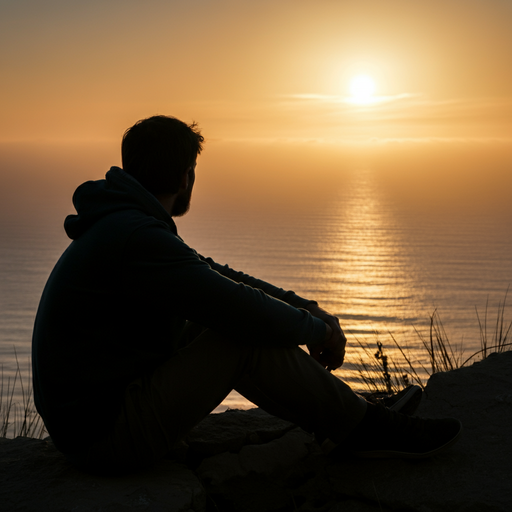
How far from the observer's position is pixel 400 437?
70.0 inches

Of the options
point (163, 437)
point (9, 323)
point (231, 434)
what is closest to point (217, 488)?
point (231, 434)

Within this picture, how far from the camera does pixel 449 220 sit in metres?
Answer: 92.9

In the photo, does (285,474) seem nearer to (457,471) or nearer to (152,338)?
(457,471)

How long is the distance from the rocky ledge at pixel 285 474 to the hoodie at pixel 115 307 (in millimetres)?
214

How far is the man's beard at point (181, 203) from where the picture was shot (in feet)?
5.80

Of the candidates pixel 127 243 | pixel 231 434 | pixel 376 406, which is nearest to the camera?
pixel 127 243

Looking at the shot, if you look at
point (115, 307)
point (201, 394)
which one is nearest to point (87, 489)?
point (201, 394)

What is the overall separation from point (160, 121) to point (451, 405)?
162cm

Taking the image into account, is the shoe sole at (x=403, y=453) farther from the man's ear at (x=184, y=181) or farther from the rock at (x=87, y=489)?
the man's ear at (x=184, y=181)

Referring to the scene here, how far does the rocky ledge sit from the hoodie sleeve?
551mm

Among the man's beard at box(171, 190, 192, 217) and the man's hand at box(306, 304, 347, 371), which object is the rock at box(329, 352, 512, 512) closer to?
the man's hand at box(306, 304, 347, 371)

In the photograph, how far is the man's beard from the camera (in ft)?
5.80

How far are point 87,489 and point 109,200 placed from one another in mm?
850

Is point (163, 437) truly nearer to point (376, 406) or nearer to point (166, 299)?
point (166, 299)
